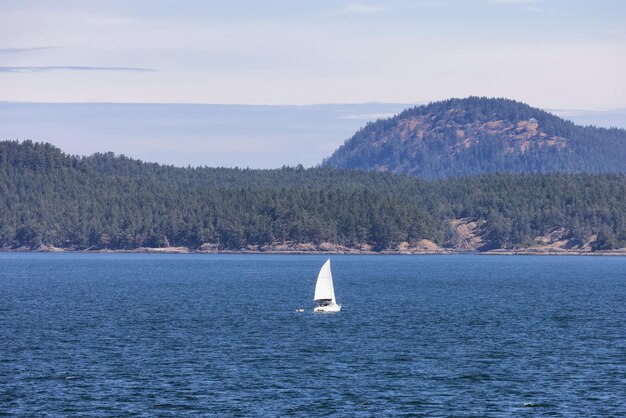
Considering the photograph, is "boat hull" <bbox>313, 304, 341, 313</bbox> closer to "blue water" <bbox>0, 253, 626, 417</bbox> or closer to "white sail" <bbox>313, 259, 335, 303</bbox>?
"white sail" <bbox>313, 259, 335, 303</bbox>

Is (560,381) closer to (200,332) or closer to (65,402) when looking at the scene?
(65,402)

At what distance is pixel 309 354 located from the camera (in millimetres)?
68000

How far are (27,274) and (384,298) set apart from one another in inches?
3041

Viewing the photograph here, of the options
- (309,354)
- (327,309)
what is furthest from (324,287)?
(309,354)

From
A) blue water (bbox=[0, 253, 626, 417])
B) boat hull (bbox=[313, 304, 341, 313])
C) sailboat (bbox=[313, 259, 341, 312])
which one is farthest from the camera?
boat hull (bbox=[313, 304, 341, 313])

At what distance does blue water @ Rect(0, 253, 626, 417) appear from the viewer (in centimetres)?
5138

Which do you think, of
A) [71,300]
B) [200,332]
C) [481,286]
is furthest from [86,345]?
[481,286]

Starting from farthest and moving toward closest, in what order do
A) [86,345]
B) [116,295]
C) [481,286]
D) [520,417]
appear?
1. [481,286]
2. [116,295]
3. [86,345]
4. [520,417]

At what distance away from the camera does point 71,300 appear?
11275 cm

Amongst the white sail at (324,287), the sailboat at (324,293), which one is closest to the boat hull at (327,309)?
the sailboat at (324,293)

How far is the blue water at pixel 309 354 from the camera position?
169 feet

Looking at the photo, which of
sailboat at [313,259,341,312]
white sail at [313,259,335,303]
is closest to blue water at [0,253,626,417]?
sailboat at [313,259,341,312]

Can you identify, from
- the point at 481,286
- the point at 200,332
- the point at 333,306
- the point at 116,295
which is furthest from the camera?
the point at 481,286

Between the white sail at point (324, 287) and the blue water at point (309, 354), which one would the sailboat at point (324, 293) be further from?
the blue water at point (309, 354)
